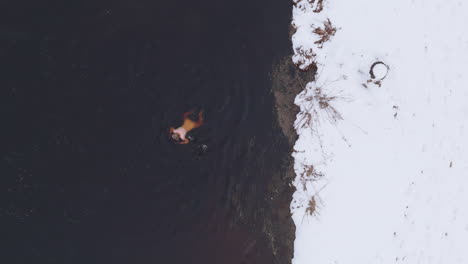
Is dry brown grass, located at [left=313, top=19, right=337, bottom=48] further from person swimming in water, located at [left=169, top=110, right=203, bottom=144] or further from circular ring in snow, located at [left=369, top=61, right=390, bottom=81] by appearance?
person swimming in water, located at [left=169, top=110, right=203, bottom=144]

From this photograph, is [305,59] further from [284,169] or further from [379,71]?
[284,169]

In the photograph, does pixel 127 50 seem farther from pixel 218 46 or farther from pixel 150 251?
pixel 150 251

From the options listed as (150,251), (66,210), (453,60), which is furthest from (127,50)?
(453,60)

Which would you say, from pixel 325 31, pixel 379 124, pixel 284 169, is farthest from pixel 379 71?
pixel 284 169

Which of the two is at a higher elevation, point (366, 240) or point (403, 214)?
point (403, 214)

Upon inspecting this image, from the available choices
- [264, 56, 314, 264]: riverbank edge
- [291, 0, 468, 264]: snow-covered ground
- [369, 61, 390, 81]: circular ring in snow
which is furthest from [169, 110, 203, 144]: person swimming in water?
[369, 61, 390, 81]: circular ring in snow

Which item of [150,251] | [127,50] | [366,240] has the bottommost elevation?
[150,251]
